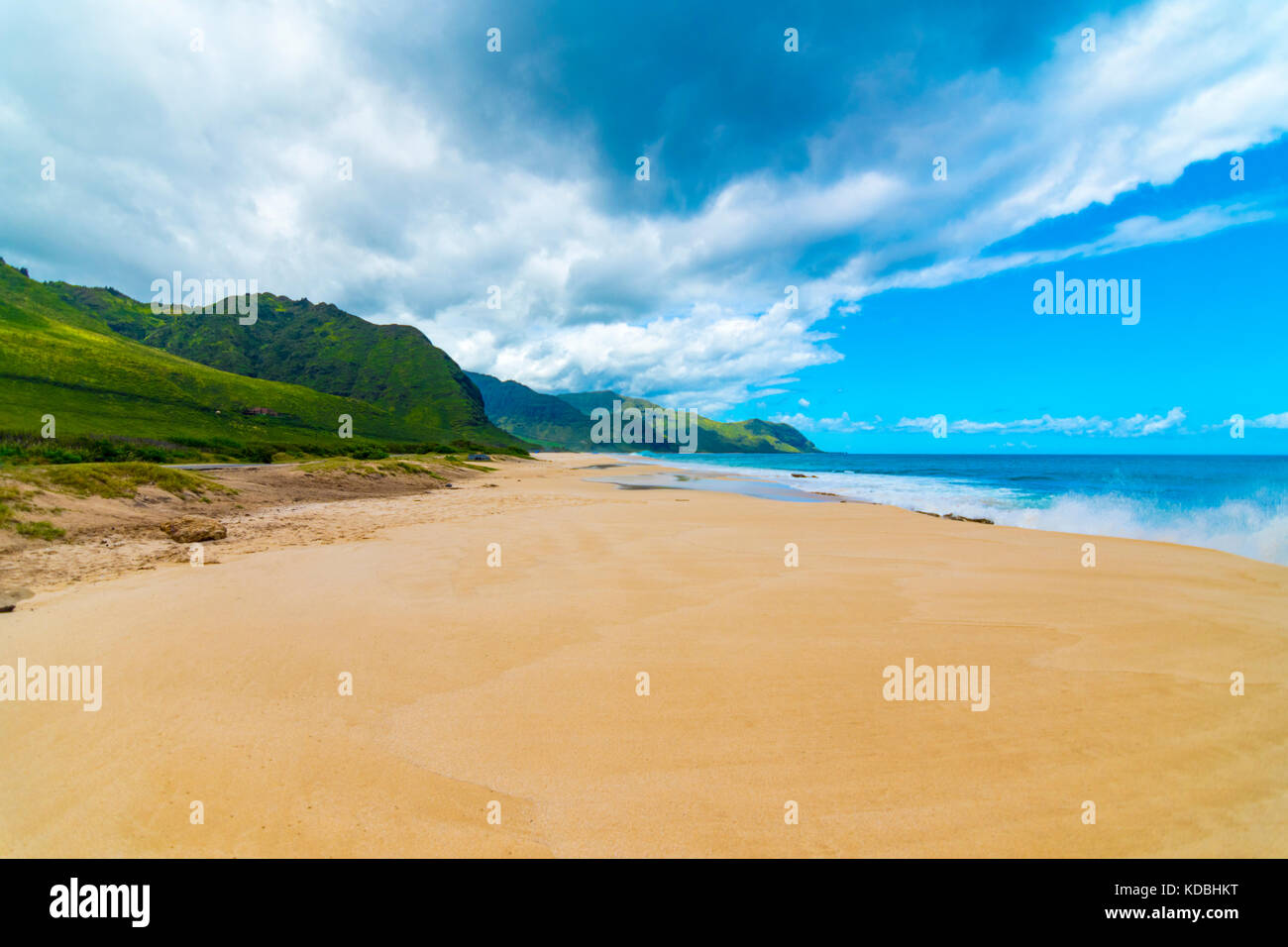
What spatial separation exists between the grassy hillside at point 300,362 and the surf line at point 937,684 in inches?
6256

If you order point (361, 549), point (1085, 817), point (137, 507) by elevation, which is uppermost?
point (137, 507)

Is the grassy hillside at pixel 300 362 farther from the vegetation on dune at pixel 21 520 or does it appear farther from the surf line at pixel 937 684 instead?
the surf line at pixel 937 684

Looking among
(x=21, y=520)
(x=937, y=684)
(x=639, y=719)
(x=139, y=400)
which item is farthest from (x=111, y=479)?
(x=139, y=400)

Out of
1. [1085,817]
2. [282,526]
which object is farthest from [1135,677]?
[282,526]

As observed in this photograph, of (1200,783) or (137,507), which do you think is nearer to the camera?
(1200,783)

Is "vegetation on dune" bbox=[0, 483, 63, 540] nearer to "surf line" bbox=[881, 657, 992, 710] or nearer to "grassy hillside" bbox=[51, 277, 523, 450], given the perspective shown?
"surf line" bbox=[881, 657, 992, 710]

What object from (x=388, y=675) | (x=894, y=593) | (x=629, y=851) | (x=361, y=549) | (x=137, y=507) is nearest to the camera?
(x=629, y=851)

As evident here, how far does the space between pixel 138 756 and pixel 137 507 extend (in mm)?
16959

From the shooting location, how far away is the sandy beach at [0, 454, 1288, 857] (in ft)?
10.8

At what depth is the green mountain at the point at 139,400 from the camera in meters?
58.2

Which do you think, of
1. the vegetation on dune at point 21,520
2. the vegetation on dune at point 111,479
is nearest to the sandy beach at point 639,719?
the vegetation on dune at point 21,520

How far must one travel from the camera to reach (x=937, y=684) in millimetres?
5570

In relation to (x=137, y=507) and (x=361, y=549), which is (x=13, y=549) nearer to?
(x=137, y=507)
